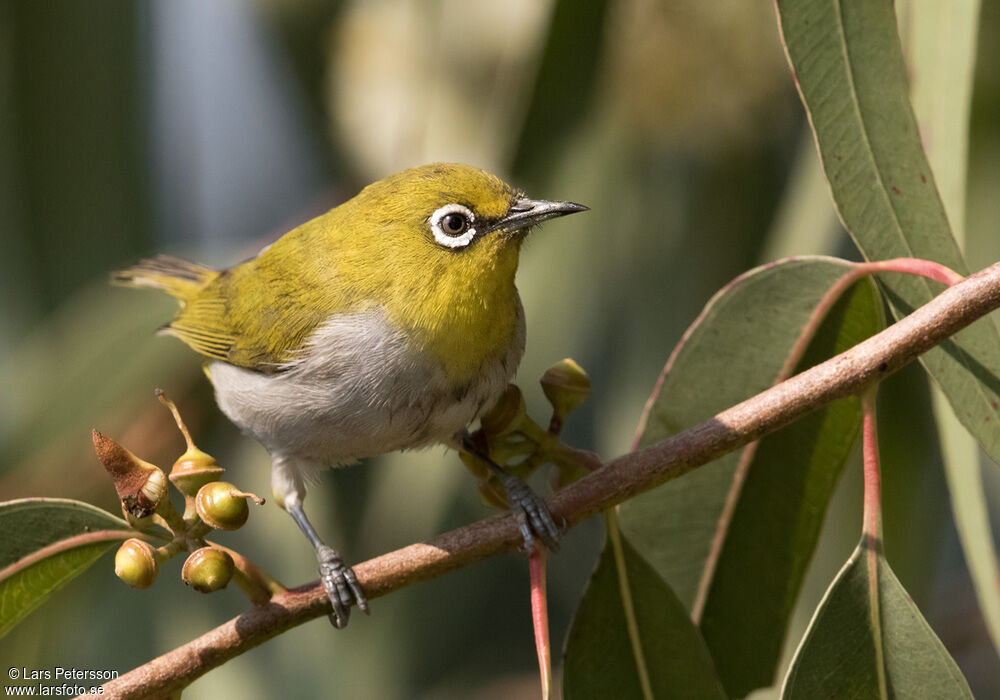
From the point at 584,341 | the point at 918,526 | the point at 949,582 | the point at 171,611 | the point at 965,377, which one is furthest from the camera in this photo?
the point at 584,341

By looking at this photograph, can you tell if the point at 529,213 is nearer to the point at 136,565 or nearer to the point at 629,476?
the point at 629,476

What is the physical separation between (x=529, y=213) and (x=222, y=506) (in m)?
1.12

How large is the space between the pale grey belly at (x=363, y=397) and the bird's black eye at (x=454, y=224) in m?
0.26

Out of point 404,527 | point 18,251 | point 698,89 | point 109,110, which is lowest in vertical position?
point 404,527

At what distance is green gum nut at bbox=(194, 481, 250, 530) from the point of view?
1.66 m

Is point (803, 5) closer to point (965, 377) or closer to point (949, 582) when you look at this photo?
point (965, 377)

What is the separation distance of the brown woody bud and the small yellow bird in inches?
24.4

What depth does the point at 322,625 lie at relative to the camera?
14.3 ft

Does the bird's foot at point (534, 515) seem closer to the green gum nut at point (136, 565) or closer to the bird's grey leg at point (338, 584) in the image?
the bird's grey leg at point (338, 584)

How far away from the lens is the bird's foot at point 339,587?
2.05 metres

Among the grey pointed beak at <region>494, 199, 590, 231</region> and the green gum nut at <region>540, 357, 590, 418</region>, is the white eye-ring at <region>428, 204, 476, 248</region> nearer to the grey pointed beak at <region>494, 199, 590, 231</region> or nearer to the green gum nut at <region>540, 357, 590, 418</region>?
the grey pointed beak at <region>494, 199, 590, 231</region>

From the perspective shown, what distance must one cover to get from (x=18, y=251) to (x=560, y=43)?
259cm

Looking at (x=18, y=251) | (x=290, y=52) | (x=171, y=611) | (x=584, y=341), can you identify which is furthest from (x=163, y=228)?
(x=584, y=341)

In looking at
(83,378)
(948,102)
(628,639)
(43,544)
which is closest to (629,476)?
(628,639)
